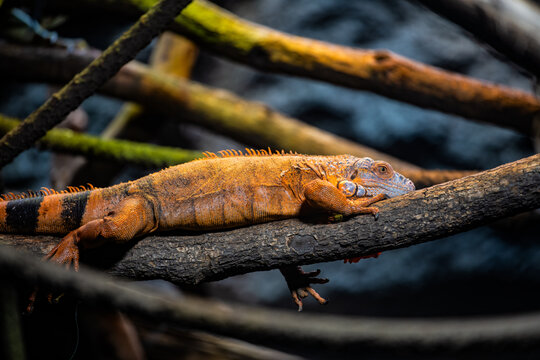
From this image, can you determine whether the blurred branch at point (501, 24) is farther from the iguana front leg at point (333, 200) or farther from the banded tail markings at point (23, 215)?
the banded tail markings at point (23, 215)

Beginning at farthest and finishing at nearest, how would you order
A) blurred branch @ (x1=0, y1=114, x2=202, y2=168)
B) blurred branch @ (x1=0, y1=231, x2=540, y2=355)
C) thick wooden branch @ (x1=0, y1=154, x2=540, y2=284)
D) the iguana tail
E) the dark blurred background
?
the dark blurred background < blurred branch @ (x1=0, y1=114, x2=202, y2=168) < the iguana tail < thick wooden branch @ (x1=0, y1=154, x2=540, y2=284) < blurred branch @ (x1=0, y1=231, x2=540, y2=355)

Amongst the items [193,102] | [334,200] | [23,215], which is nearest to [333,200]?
[334,200]

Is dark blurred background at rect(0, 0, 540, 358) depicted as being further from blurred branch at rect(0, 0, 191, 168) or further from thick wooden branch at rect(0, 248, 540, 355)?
thick wooden branch at rect(0, 248, 540, 355)

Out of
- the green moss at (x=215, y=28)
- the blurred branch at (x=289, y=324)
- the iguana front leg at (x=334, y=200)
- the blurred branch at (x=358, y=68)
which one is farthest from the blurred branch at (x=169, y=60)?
the blurred branch at (x=289, y=324)

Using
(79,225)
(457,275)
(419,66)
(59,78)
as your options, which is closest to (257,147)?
(419,66)

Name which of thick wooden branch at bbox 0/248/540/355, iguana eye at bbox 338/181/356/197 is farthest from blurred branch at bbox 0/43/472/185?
thick wooden branch at bbox 0/248/540/355

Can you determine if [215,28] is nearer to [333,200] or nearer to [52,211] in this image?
[52,211]
